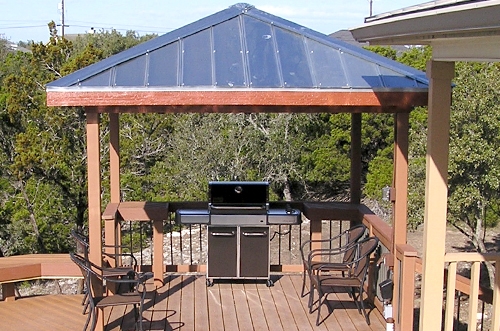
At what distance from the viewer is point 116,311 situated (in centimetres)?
543

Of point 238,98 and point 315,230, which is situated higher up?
point 238,98

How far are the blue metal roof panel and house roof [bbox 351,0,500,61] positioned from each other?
584mm

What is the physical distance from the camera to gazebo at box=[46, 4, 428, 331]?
4.52m

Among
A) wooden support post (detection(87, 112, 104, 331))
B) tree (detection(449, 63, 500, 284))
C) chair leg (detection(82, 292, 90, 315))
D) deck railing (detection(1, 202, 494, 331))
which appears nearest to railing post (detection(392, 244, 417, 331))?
deck railing (detection(1, 202, 494, 331))

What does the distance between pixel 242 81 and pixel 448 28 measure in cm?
231

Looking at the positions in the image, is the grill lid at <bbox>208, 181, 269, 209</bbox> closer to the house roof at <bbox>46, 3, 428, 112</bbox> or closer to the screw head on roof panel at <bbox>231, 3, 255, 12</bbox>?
the house roof at <bbox>46, 3, 428, 112</bbox>

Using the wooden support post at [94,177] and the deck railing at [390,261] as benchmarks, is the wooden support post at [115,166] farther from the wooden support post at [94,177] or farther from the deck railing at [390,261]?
the wooden support post at [94,177]

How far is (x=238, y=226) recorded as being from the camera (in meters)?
6.04

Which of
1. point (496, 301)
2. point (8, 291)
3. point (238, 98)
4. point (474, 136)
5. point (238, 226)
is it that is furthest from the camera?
point (474, 136)

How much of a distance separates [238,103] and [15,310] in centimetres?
276

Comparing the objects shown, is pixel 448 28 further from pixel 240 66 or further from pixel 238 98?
pixel 240 66

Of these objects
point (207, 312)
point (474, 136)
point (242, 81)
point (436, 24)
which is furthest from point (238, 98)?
point (474, 136)

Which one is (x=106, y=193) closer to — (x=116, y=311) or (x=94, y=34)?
(x=116, y=311)

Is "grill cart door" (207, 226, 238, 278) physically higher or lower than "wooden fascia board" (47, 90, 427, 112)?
lower
